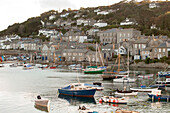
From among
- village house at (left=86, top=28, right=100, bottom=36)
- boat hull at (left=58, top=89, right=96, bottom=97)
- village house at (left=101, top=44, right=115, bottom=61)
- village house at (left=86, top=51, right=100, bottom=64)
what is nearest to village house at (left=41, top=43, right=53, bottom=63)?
village house at (left=86, top=51, right=100, bottom=64)

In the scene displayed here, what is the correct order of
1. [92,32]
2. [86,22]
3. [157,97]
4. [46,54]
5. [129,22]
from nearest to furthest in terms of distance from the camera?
1. [157,97]
2. [46,54]
3. [92,32]
4. [129,22]
5. [86,22]

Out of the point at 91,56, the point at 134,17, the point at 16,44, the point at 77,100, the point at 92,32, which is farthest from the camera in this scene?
the point at 16,44

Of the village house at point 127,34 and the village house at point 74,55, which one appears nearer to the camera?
the village house at point 74,55

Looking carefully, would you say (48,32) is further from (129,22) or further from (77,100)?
(77,100)

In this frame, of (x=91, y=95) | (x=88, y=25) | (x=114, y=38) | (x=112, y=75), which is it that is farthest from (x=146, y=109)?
(x=88, y=25)

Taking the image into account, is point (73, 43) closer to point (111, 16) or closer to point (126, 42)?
point (126, 42)

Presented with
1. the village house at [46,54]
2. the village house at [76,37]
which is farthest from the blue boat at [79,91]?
the village house at [76,37]

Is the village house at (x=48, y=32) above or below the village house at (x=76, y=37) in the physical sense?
above

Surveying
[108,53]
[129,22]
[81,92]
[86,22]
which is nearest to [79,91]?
[81,92]

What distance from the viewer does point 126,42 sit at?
3787 inches

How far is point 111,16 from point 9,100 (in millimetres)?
114004

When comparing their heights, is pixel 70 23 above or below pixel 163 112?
above

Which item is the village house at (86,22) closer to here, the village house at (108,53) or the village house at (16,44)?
the village house at (16,44)

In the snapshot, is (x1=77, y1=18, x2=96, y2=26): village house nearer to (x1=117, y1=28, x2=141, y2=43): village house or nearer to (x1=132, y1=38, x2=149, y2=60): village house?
(x1=117, y1=28, x2=141, y2=43): village house
